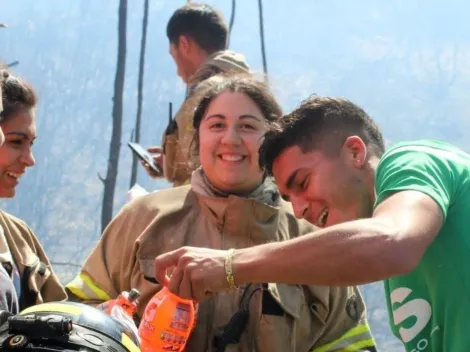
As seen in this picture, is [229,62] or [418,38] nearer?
[229,62]

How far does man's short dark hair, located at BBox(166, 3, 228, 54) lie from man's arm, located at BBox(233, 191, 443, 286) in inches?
134

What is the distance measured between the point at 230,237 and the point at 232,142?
395 mm

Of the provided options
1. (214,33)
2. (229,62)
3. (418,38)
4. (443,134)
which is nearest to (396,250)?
(229,62)

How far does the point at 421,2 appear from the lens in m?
16.2

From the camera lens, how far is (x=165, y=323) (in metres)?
3.03

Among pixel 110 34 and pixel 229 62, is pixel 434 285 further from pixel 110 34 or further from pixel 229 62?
pixel 110 34

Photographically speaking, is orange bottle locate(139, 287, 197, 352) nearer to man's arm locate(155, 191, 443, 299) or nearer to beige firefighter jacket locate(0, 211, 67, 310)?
beige firefighter jacket locate(0, 211, 67, 310)

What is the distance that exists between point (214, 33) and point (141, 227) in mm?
2053

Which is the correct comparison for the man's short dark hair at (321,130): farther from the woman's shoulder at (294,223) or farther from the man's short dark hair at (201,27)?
the man's short dark hair at (201,27)

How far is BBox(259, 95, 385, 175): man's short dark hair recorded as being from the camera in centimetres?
264

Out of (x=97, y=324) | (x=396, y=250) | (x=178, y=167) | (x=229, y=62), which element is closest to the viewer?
(x=396, y=250)

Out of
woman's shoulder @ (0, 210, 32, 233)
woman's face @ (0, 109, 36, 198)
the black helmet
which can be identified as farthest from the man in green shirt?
woman's face @ (0, 109, 36, 198)

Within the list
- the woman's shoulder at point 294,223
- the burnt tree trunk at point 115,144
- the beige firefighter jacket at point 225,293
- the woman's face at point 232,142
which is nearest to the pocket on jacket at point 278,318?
the beige firefighter jacket at point 225,293

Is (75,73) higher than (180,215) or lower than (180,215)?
higher
